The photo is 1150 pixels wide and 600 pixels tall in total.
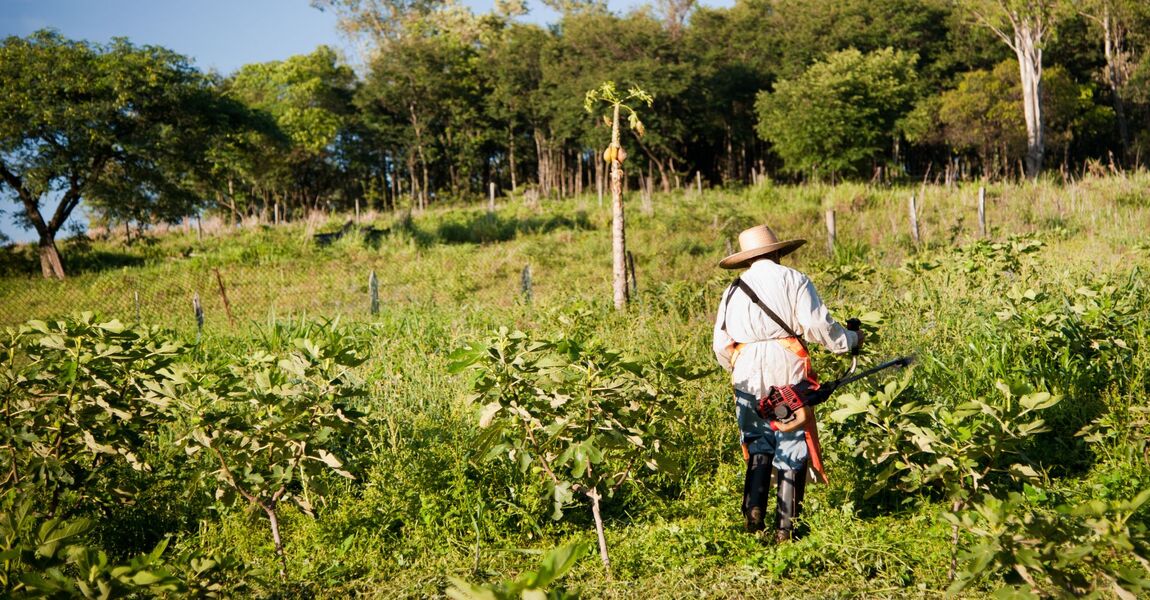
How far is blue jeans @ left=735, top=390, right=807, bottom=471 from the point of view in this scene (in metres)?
3.83

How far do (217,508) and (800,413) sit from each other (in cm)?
316

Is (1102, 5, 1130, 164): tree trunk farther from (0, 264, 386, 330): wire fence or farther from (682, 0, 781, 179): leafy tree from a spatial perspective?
(0, 264, 386, 330): wire fence

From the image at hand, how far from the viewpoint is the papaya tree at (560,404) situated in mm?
3557

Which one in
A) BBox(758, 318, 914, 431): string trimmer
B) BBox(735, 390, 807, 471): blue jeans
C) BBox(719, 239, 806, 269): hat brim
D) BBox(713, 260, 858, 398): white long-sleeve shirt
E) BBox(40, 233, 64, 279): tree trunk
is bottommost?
BBox(735, 390, 807, 471): blue jeans

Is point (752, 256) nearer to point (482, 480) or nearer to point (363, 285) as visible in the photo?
point (482, 480)

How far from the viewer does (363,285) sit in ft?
49.7

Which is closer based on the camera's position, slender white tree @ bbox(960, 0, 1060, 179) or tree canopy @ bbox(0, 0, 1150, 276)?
tree canopy @ bbox(0, 0, 1150, 276)

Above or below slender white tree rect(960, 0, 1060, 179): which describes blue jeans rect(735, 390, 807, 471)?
below

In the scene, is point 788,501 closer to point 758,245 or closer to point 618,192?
point 758,245

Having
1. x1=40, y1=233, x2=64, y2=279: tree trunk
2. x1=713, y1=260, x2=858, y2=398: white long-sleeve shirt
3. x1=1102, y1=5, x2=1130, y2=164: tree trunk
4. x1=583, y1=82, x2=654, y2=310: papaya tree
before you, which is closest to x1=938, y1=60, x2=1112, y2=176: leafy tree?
x1=1102, y1=5, x2=1130, y2=164: tree trunk

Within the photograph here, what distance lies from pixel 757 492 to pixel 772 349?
733mm

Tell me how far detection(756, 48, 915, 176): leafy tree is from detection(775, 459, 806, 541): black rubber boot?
1080 inches

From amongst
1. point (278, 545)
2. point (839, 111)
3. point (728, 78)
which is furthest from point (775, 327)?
point (728, 78)

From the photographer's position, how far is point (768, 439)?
396cm
